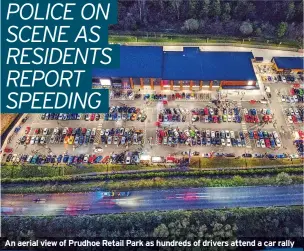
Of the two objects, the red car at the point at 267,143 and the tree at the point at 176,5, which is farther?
the tree at the point at 176,5

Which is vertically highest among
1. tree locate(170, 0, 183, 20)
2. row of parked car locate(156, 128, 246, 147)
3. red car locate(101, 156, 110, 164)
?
tree locate(170, 0, 183, 20)

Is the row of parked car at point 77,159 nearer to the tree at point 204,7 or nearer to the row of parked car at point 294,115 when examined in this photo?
the row of parked car at point 294,115

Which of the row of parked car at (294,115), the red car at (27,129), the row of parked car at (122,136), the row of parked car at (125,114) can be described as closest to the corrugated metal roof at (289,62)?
the row of parked car at (294,115)

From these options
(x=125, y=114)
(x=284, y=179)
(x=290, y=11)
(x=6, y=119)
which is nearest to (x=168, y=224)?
(x=284, y=179)

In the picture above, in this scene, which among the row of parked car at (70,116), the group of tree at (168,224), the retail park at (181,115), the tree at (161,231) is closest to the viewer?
the tree at (161,231)

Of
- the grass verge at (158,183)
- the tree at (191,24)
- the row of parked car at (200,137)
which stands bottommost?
the grass verge at (158,183)

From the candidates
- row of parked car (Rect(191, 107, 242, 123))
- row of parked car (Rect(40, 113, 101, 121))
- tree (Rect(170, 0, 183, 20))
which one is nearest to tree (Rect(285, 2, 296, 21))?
tree (Rect(170, 0, 183, 20))

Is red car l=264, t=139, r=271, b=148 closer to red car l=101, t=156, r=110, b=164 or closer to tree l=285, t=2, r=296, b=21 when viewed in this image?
red car l=101, t=156, r=110, b=164
